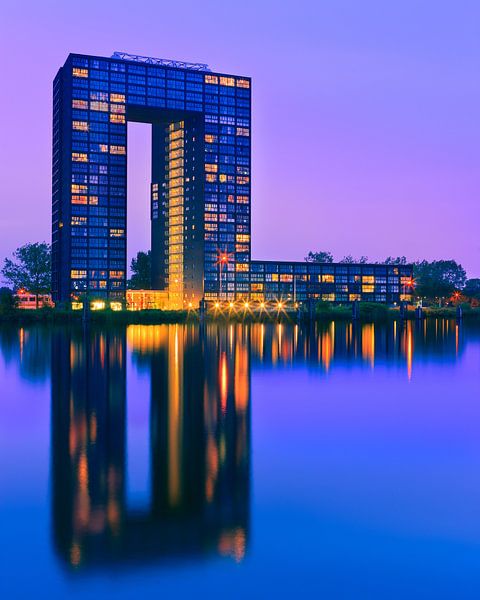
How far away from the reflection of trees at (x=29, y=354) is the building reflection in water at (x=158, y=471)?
536cm

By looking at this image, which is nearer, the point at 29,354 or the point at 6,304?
the point at 29,354

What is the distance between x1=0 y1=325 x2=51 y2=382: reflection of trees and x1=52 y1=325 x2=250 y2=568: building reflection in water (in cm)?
536

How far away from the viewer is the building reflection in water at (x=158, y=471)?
16969 mm

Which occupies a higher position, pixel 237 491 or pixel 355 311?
pixel 355 311

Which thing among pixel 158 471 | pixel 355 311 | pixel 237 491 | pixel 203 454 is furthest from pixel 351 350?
pixel 355 311

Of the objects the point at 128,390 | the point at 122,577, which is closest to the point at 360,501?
the point at 122,577

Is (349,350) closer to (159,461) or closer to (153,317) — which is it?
(159,461)

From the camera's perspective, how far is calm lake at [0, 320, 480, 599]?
15.4m

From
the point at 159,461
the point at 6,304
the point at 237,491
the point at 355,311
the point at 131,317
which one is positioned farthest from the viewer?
the point at 355,311

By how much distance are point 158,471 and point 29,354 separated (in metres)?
55.6

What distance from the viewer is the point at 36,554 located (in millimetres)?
16359

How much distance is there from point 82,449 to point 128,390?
60.7 feet

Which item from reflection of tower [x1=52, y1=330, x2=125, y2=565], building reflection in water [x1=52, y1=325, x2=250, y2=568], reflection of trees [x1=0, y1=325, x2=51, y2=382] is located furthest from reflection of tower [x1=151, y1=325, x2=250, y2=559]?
reflection of trees [x1=0, y1=325, x2=51, y2=382]

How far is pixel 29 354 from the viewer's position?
243 feet
